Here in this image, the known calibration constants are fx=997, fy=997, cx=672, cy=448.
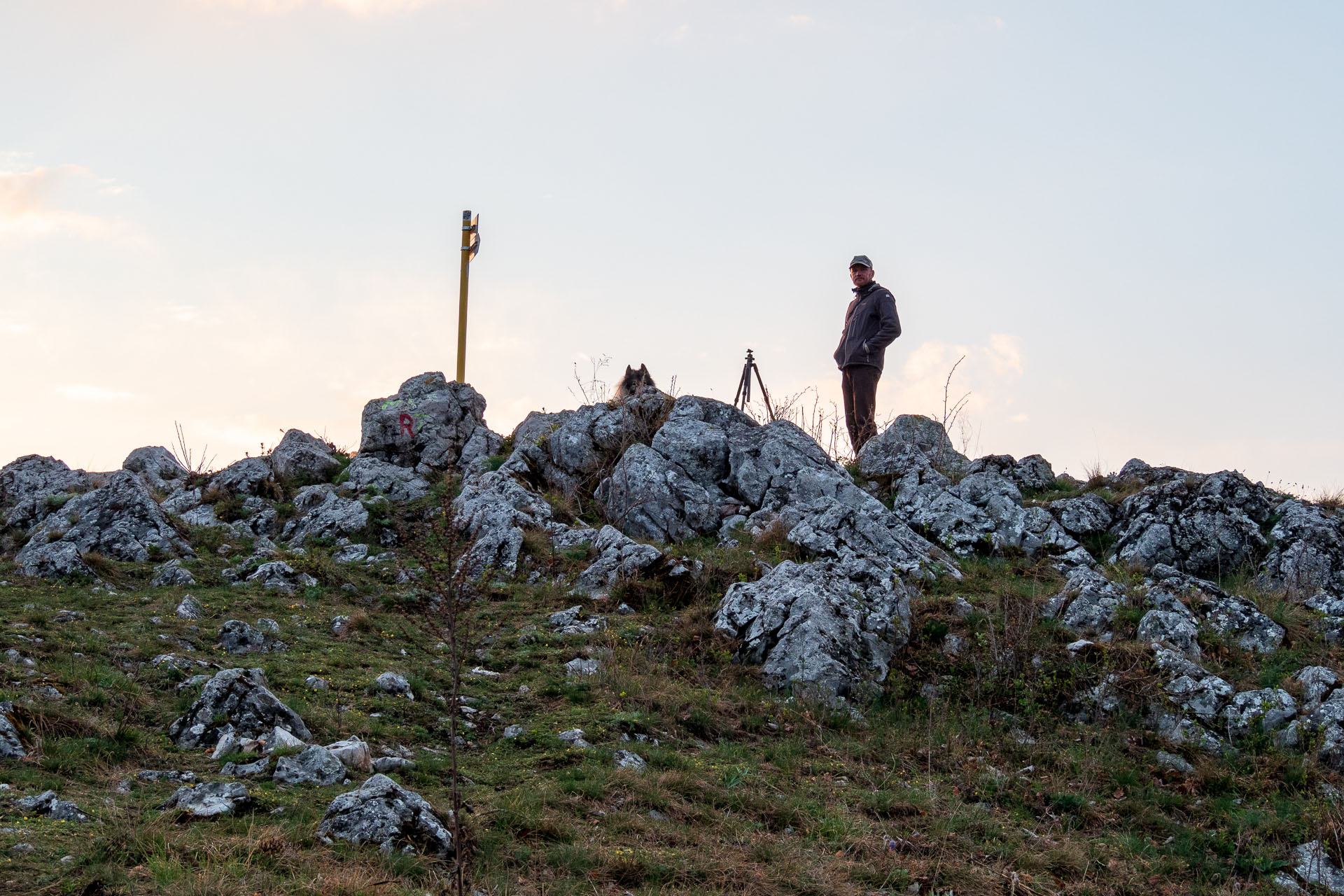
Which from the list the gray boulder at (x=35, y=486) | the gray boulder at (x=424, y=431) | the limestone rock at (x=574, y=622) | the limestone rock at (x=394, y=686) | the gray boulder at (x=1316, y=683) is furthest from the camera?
the gray boulder at (x=424, y=431)

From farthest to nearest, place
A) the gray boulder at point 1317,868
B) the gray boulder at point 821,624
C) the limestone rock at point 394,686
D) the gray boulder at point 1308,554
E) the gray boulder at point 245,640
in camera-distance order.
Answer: the gray boulder at point 1308,554 → the gray boulder at point 821,624 → the gray boulder at point 245,640 → the limestone rock at point 394,686 → the gray boulder at point 1317,868

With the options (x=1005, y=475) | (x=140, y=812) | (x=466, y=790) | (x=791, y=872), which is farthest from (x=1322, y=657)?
(x=140, y=812)

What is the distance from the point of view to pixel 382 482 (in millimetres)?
15328

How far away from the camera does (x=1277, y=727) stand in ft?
27.1

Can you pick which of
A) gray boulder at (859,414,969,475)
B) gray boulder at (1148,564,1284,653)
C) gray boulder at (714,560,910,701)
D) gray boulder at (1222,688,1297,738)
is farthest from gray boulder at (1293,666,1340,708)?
gray boulder at (859,414,969,475)

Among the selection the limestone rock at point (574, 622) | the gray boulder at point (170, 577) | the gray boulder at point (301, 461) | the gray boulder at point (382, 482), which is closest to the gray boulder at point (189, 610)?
the gray boulder at point (170, 577)

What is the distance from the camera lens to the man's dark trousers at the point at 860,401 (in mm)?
15945

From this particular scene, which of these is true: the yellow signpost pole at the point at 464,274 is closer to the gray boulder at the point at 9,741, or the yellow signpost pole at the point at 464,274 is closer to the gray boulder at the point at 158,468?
the gray boulder at the point at 158,468

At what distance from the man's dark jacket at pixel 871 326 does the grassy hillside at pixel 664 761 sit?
17.2 ft

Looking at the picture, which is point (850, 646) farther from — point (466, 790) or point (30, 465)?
point (30, 465)

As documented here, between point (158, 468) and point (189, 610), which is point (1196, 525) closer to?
point (189, 610)

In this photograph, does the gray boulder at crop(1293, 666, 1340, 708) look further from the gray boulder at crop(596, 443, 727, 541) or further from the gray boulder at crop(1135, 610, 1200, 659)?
the gray boulder at crop(596, 443, 727, 541)

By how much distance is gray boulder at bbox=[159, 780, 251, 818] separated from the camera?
5.13 meters

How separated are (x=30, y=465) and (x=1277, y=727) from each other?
55.2ft
